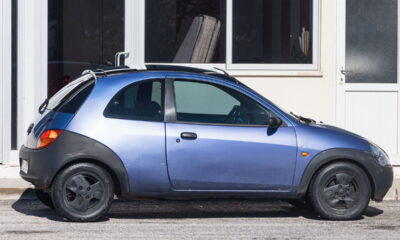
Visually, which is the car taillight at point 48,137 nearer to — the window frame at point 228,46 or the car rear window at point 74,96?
the car rear window at point 74,96

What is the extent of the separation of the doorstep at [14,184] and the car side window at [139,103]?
251cm

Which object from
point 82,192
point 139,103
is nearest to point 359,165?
point 139,103

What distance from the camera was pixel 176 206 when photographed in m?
11.6

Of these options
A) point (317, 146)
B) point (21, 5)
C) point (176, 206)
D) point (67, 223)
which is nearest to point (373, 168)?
point (317, 146)

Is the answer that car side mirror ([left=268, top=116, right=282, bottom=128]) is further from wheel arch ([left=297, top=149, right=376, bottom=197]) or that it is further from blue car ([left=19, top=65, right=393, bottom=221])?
wheel arch ([left=297, top=149, right=376, bottom=197])

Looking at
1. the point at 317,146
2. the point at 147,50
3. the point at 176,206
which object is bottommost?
the point at 176,206

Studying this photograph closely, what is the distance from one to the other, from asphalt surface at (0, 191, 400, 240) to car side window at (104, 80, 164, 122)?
1.00m

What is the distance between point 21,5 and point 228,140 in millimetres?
4900

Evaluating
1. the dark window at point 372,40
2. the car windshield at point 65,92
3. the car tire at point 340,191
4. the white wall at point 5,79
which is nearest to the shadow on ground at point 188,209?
the car tire at point 340,191

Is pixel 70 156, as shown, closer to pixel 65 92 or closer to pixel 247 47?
pixel 65 92

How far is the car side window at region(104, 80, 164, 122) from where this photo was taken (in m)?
10.2

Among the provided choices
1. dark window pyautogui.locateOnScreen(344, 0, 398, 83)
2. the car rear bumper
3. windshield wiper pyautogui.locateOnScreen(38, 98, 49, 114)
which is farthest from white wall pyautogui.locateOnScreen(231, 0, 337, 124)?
the car rear bumper

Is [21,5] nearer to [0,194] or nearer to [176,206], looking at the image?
[0,194]

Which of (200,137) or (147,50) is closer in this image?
(200,137)
